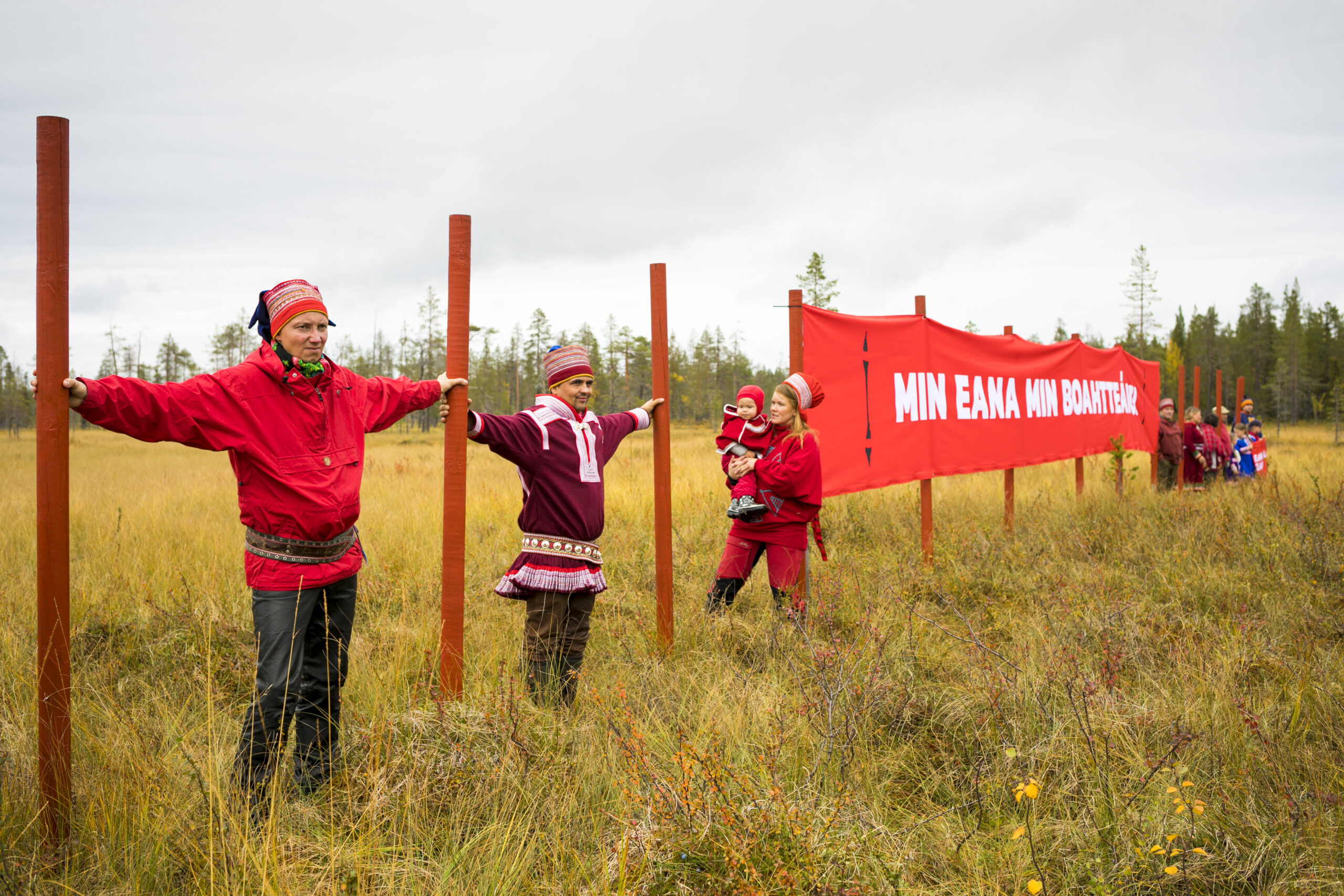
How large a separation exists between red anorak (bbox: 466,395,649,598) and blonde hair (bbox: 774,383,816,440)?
158 centimetres

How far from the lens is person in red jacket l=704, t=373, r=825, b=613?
4621mm

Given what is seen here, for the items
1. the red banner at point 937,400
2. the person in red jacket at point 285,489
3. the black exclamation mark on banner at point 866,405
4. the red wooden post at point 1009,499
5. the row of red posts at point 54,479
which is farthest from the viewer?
the red wooden post at point 1009,499

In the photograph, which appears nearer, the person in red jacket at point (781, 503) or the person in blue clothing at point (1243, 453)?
the person in red jacket at point (781, 503)

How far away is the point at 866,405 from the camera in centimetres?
591

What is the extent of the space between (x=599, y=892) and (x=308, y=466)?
71.5 inches

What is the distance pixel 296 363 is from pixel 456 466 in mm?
800

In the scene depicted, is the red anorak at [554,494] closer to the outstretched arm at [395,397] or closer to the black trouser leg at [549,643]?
the black trouser leg at [549,643]

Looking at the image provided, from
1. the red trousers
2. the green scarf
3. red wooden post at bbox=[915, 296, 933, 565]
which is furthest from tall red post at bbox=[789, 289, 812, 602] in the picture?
the green scarf

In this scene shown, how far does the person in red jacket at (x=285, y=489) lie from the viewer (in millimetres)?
2570

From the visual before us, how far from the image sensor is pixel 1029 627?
4672 mm

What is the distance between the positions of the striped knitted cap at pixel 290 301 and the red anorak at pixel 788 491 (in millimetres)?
2852

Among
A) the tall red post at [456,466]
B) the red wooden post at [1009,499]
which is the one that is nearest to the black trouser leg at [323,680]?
the tall red post at [456,466]

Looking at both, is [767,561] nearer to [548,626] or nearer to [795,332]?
[795,332]

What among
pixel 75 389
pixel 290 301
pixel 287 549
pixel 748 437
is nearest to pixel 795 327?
pixel 748 437
